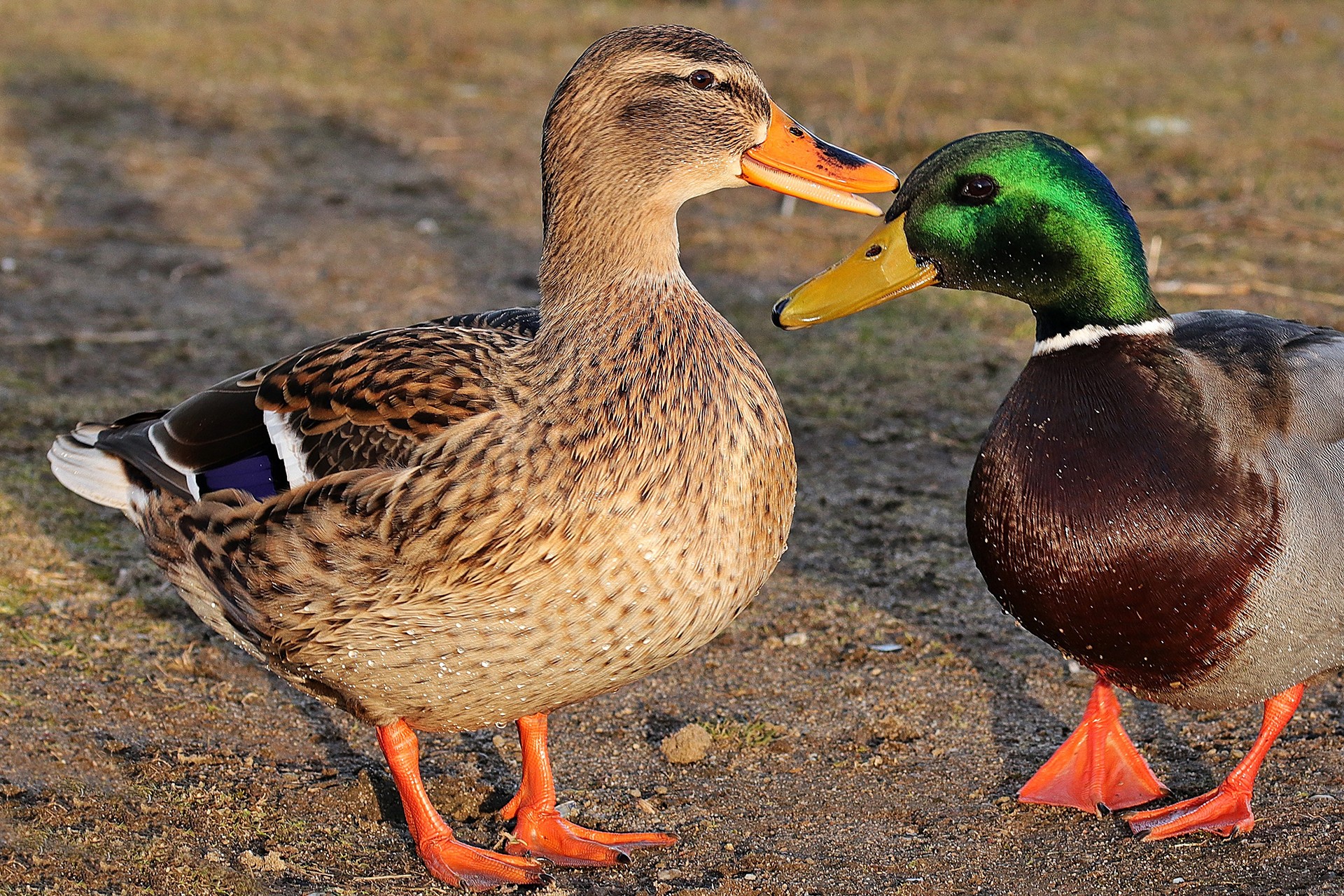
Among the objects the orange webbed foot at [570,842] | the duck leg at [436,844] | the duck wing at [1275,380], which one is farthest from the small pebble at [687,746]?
the duck wing at [1275,380]

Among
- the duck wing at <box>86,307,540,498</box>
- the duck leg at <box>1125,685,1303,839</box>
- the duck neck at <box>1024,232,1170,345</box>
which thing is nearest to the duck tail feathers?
the duck wing at <box>86,307,540,498</box>

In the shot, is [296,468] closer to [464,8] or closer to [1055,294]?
[1055,294]

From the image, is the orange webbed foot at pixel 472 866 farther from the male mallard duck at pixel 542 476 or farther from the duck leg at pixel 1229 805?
the duck leg at pixel 1229 805

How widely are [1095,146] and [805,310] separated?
6.24m

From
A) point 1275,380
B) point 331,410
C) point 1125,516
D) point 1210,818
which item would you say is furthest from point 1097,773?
point 331,410

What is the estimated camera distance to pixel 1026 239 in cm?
330

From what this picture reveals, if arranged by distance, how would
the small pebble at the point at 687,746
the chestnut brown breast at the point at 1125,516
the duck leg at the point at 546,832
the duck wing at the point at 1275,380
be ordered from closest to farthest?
the chestnut brown breast at the point at 1125,516 → the duck wing at the point at 1275,380 → the duck leg at the point at 546,832 → the small pebble at the point at 687,746

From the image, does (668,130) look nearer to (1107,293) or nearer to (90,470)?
(1107,293)

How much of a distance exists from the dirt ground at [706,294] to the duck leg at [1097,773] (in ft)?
0.20

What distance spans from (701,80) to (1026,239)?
0.82 m

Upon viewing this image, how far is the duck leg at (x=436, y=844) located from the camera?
315 cm

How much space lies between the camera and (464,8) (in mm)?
12570

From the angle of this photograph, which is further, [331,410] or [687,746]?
[687,746]

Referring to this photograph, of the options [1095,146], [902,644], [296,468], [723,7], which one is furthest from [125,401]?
[723,7]
